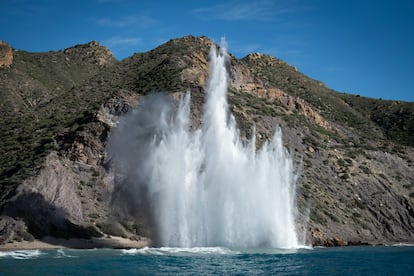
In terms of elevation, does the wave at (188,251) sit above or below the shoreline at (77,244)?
below

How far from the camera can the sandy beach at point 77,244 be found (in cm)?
3597

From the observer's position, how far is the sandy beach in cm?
3597

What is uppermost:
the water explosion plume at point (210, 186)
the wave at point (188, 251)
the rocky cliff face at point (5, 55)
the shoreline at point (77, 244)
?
the rocky cliff face at point (5, 55)

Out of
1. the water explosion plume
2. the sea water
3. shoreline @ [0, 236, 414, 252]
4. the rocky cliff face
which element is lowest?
the sea water

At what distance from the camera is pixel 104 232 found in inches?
1561

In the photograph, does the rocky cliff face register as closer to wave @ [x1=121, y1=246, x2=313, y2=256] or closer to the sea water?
the sea water

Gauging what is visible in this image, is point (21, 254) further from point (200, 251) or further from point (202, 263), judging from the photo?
point (202, 263)

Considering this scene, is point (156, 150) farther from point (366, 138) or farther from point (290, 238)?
point (366, 138)

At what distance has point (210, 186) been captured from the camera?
40.0m

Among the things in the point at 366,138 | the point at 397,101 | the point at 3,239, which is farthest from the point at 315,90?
the point at 3,239

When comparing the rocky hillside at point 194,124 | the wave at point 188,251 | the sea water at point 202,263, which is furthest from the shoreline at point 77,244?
the wave at point 188,251

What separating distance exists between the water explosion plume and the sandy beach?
2234 millimetres

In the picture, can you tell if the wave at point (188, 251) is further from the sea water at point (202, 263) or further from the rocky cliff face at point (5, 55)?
the rocky cliff face at point (5, 55)

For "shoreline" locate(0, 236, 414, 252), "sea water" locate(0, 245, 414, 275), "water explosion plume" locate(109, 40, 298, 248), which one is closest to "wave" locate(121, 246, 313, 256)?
"sea water" locate(0, 245, 414, 275)
